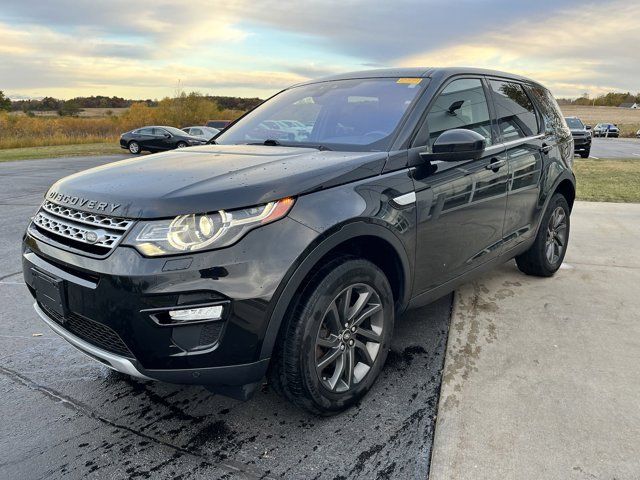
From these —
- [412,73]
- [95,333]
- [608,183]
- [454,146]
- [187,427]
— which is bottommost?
[187,427]

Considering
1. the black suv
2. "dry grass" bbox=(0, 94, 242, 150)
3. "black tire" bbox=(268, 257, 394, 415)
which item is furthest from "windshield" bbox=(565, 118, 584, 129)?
"black tire" bbox=(268, 257, 394, 415)

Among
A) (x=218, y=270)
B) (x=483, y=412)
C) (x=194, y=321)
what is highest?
(x=218, y=270)

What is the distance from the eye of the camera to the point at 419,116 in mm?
2998

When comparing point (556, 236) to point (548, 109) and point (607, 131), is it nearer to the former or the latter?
point (548, 109)

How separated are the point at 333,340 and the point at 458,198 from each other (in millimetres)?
1263

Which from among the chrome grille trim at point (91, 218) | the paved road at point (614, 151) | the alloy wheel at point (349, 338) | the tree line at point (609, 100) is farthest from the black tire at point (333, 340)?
the tree line at point (609, 100)

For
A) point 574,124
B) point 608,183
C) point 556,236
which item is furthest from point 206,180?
point 574,124

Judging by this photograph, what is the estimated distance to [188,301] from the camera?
6.62ft

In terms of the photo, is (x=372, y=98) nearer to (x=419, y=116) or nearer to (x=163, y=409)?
(x=419, y=116)

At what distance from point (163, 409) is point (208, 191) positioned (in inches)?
50.2

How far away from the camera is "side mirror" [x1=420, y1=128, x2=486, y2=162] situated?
9.10ft

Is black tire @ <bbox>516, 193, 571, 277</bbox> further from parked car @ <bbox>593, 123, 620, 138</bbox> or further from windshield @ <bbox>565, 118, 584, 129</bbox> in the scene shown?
parked car @ <bbox>593, 123, 620, 138</bbox>

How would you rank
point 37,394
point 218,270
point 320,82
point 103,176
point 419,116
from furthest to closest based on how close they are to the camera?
point 320,82, point 419,116, point 37,394, point 103,176, point 218,270

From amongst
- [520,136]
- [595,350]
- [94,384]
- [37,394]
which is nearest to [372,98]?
[520,136]
